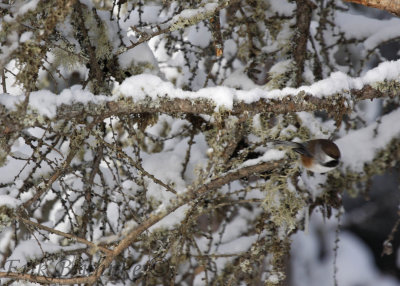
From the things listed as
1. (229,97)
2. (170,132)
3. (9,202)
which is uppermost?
(170,132)

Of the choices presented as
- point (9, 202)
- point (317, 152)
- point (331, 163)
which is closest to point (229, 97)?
point (317, 152)

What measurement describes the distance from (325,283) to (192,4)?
450cm

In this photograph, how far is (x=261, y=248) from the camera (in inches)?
107

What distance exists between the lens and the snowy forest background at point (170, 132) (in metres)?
1.91

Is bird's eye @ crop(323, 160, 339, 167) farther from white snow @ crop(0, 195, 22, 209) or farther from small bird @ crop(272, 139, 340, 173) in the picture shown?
white snow @ crop(0, 195, 22, 209)

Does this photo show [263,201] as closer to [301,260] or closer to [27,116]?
[27,116]

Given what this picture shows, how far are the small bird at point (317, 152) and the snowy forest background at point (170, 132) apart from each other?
0.11 m

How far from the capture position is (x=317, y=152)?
2490 millimetres

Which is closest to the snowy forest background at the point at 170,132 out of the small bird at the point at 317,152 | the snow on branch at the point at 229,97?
the snow on branch at the point at 229,97

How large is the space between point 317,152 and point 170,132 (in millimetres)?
1800

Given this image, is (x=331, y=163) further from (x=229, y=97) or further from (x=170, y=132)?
(x=170, y=132)

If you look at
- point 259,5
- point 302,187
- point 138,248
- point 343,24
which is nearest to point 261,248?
point 302,187

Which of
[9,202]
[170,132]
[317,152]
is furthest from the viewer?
[170,132]

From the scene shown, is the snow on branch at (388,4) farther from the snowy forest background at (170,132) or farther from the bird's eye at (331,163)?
the bird's eye at (331,163)
